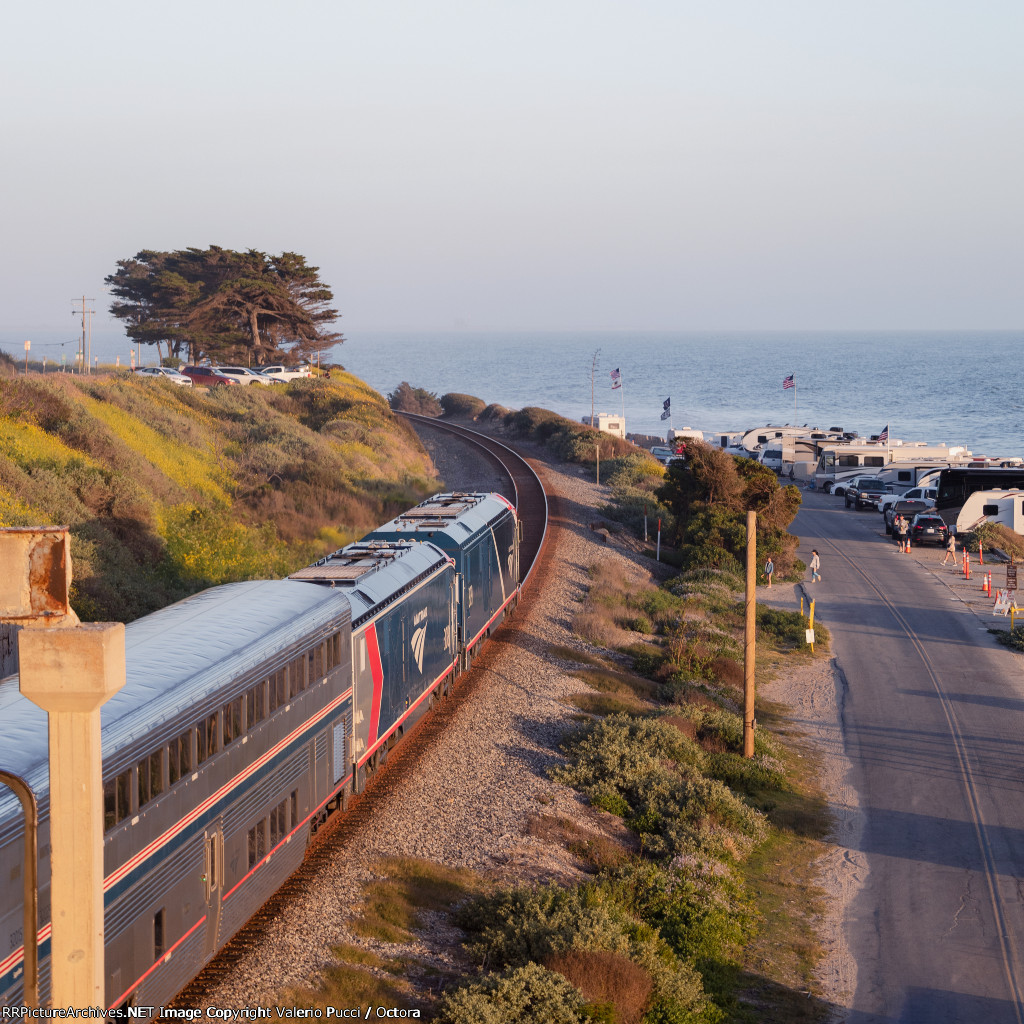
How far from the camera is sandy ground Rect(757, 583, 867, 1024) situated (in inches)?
573

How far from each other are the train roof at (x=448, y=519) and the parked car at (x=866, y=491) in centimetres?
3683

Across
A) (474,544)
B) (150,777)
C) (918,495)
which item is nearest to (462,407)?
(918,495)

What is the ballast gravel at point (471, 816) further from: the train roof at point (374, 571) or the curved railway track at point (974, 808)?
the curved railway track at point (974, 808)

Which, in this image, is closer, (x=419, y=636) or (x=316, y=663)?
(x=316, y=663)

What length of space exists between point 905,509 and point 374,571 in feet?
138

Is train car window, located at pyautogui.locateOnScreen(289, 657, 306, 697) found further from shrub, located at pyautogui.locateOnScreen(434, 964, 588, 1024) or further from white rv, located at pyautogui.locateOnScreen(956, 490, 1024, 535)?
white rv, located at pyautogui.locateOnScreen(956, 490, 1024, 535)

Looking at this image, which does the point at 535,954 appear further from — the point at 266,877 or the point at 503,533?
the point at 503,533

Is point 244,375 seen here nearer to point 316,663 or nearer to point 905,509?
point 905,509

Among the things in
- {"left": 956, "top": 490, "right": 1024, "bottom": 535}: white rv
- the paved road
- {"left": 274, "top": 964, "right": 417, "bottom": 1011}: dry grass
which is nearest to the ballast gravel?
{"left": 274, "top": 964, "right": 417, "bottom": 1011}: dry grass

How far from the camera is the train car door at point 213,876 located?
1049 centimetres

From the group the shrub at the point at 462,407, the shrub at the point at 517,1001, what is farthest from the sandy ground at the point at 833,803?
the shrub at the point at 462,407

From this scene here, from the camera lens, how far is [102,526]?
25484 mm

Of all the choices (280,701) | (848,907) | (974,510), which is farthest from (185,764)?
(974,510)

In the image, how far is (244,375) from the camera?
219 ft
